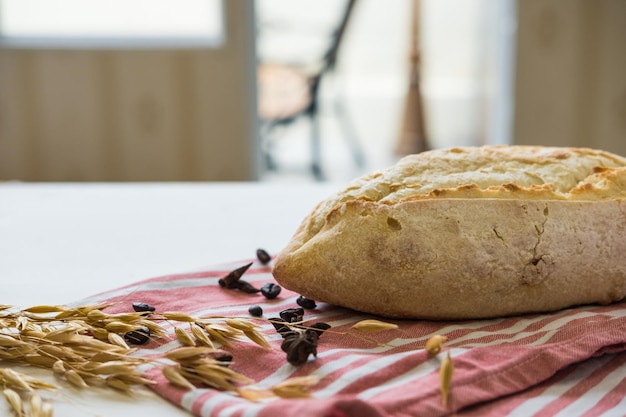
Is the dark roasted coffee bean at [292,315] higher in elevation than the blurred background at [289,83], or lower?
lower

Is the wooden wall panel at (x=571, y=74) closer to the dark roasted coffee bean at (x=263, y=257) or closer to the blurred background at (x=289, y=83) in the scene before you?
the blurred background at (x=289, y=83)

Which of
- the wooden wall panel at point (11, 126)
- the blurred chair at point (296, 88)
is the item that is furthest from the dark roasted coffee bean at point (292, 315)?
the wooden wall panel at point (11, 126)

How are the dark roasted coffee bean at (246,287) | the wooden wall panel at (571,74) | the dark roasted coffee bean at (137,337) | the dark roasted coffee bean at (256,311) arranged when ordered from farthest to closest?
the wooden wall panel at (571,74), the dark roasted coffee bean at (246,287), the dark roasted coffee bean at (256,311), the dark roasted coffee bean at (137,337)

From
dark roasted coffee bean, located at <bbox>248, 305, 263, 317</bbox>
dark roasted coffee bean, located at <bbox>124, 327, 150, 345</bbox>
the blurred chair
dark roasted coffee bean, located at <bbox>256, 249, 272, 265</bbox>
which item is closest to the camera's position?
dark roasted coffee bean, located at <bbox>124, 327, 150, 345</bbox>

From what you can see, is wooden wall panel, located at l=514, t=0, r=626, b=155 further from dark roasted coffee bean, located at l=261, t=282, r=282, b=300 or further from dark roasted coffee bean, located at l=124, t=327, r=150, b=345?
dark roasted coffee bean, located at l=124, t=327, r=150, b=345

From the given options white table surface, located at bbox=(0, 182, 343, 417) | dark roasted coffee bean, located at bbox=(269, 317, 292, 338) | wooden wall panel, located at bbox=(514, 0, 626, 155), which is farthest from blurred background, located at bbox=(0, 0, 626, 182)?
dark roasted coffee bean, located at bbox=(269, 317, 292, 338)

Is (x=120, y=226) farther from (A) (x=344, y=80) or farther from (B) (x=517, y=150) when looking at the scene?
(A) (x=344, y=80)
